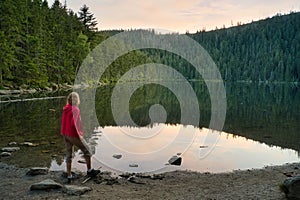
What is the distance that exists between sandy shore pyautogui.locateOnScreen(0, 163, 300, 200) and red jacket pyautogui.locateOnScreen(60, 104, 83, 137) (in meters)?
1.61

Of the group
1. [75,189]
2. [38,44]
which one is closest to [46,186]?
[75,189]

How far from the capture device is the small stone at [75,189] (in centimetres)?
966

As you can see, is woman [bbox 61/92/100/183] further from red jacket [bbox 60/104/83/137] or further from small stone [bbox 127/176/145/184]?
small stone [bbox 127/176/145/184]

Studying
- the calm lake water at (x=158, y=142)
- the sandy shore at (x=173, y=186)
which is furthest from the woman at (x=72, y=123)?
the calm lake water at (x=158, y=142)

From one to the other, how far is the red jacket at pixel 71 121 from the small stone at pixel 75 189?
1632 mm

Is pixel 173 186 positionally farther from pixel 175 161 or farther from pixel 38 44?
pixel 38 44

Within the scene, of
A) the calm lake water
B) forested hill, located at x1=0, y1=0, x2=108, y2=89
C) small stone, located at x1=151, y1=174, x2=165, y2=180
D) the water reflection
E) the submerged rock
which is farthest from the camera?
forested hill, located at x1=0, y1=0, x2=108, y2=89

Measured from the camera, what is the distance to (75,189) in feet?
32.2

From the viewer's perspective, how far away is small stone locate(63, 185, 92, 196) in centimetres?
966

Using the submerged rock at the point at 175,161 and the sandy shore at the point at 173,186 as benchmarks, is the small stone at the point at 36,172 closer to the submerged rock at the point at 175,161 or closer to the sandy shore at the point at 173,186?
the sandy shore at the point at 173,186

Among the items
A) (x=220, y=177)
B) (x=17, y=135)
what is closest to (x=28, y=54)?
(x=17, y=135)

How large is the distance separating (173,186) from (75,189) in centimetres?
317

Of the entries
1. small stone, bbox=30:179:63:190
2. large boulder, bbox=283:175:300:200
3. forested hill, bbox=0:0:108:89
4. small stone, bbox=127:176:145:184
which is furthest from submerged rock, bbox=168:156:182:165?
forested hill, bbox=0:0:108:89

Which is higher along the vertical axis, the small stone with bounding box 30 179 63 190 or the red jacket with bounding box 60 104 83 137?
the red jacket with bounding box 60 104 83 137
